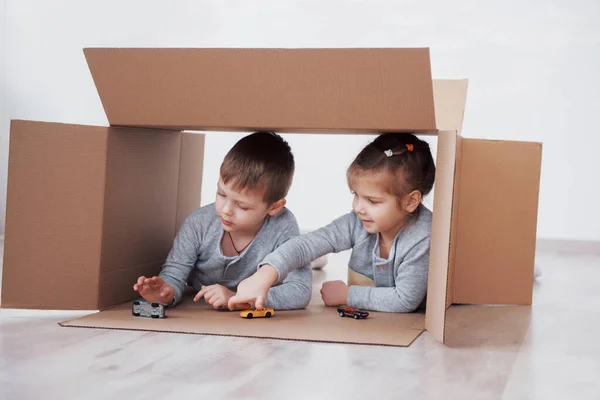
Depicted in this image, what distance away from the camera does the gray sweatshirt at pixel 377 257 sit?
144 cm

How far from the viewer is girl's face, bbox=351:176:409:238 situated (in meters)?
1.48

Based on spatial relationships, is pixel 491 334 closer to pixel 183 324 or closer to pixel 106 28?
pixel 183 324

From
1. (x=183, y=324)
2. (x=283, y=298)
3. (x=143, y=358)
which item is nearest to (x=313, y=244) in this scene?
(x=283, y=298)

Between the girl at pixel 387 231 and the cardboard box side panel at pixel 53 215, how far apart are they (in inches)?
11.9

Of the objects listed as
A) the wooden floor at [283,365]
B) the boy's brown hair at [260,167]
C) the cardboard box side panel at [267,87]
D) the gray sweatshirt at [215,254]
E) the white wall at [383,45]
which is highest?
the white wall at [383,45]

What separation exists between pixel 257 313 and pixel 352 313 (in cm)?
16

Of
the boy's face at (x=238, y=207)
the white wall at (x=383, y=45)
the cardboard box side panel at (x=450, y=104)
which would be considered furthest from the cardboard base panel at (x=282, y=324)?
the white wall at (x=383, y=45)

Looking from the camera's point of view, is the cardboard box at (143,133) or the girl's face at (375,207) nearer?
the cardboard box at (143,133)

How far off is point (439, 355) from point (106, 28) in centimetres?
255

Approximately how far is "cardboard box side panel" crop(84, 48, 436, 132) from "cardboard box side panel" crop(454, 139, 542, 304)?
0.39 metres

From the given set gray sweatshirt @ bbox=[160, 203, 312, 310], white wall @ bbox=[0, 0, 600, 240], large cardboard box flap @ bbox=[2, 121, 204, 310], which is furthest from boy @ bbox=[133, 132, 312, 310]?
white wall @ bbox=[0, 0, 600, 240]

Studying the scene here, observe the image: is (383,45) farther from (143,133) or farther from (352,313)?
(352,313)

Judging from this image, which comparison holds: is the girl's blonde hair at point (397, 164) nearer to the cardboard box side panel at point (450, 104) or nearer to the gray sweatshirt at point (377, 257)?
the gray sweatshirt at point (377, 257)

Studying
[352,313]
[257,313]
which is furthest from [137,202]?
[352,313]
